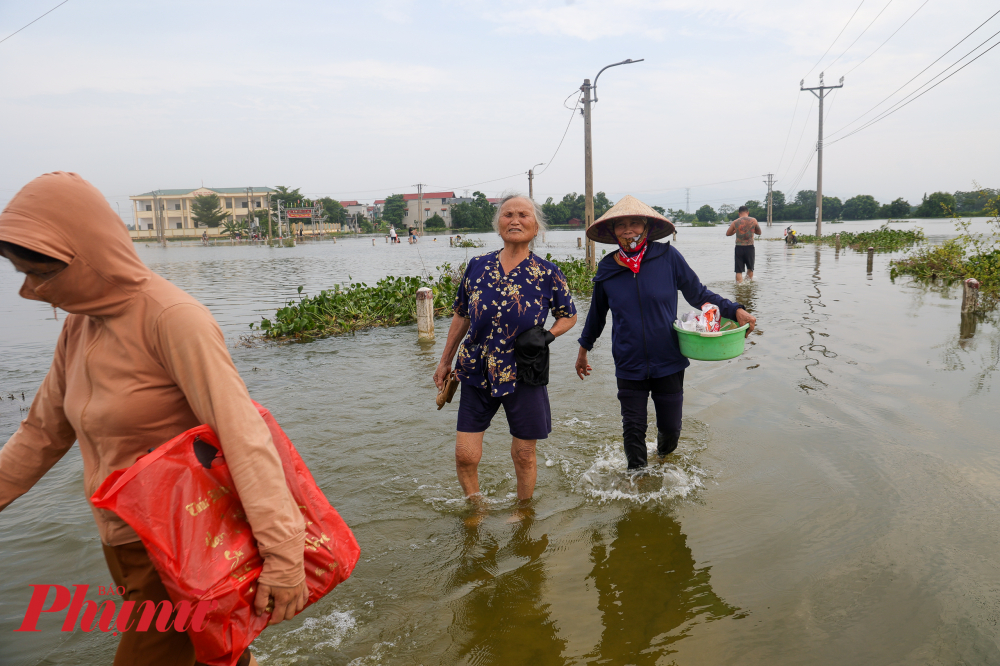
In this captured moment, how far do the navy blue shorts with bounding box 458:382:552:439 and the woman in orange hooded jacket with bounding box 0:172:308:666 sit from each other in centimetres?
200

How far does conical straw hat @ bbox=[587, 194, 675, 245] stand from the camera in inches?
154

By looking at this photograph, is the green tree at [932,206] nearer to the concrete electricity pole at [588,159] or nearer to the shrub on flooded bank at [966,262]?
the shrub on flooded bank at [966,262]

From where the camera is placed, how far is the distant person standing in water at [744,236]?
13867mm

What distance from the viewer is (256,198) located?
11756cm

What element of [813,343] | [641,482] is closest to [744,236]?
[813,343]

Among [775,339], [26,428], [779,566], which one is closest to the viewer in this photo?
[26,428]

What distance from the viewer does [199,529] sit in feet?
4.80

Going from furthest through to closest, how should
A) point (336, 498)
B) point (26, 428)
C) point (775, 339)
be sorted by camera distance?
point (775, 339)
point (336, 498)
point (26, 428)

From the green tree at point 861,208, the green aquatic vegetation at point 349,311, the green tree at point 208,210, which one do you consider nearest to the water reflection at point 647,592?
the green aquatic vegetation at point 349,311

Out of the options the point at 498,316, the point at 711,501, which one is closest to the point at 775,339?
the point at 711,501

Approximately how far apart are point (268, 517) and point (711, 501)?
3371 mm

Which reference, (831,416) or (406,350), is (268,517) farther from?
(406,350)

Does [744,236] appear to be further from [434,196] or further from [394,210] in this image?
[434,196]

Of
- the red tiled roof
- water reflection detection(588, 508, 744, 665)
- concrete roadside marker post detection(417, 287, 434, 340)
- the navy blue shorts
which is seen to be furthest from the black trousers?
the red tiled roof
